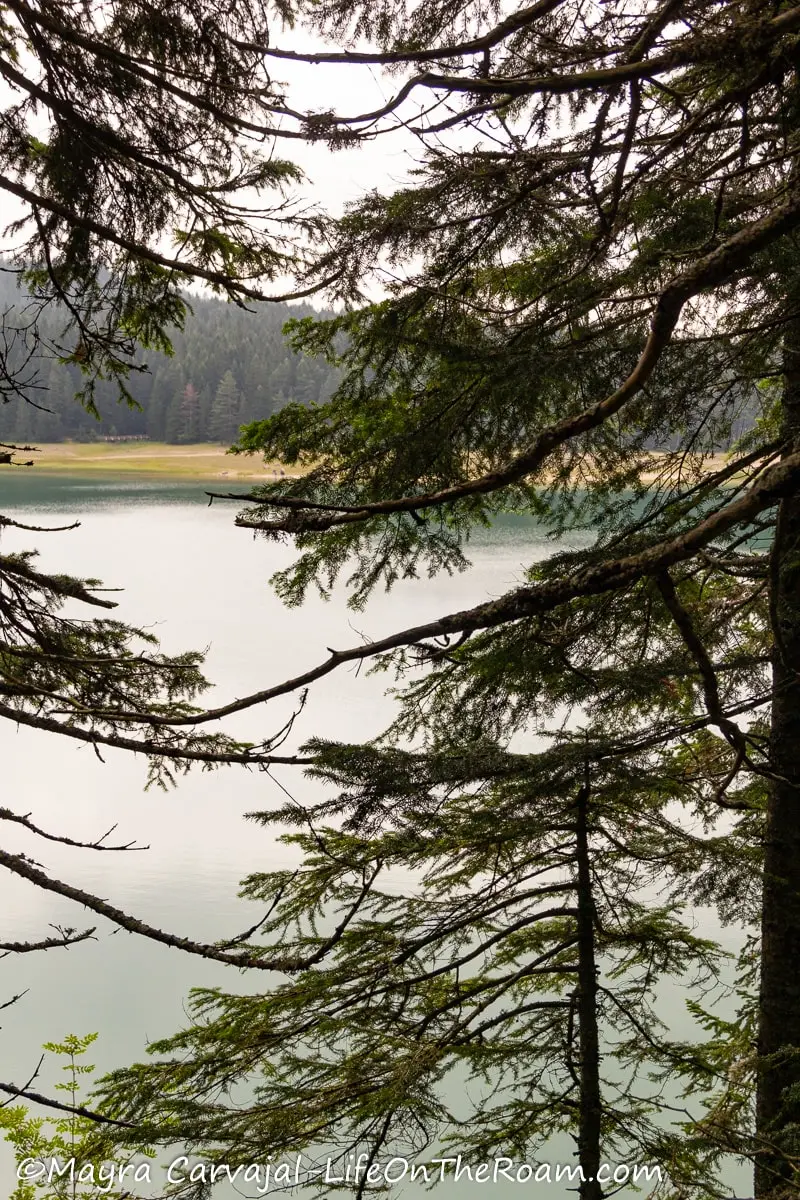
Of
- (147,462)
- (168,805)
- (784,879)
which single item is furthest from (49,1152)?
(147,462)

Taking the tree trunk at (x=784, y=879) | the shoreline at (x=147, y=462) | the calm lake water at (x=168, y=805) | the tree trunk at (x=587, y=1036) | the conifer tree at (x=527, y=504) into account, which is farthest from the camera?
the shoreline at (x=147, y=462)

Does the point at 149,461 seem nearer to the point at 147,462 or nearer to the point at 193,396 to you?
the point at 147,462

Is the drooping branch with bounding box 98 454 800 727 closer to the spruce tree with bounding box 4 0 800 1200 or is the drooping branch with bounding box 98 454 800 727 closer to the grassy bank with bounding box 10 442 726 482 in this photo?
the spruce tree with bounding box 4 0 800 1200

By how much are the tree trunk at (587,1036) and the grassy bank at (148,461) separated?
1678 inches

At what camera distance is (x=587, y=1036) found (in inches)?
156

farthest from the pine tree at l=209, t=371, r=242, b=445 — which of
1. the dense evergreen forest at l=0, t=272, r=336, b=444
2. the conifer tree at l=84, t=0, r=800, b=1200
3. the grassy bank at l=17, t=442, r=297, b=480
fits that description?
the conifer tree at l=84, t=0, r=800, b=1200

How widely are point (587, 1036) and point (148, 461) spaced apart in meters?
53.7

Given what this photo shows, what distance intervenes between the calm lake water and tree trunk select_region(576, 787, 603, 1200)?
1.31 m

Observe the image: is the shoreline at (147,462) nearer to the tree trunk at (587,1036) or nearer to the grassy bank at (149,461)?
the grassy bank at (149,461)

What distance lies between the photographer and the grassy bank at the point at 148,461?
162 feet

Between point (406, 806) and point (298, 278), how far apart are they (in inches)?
96.7

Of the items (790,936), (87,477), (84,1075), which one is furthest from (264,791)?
(87,477)

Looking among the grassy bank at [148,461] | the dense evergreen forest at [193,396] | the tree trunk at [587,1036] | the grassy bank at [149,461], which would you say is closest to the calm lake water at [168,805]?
the tree trunk at [587,1036]

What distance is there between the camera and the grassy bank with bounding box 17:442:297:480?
49.4 meters
